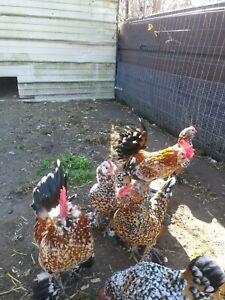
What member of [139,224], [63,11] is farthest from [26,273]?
[63,11]

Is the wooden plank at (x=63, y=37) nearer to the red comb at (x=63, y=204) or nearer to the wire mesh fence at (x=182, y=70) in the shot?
the wire mesh fence at (x=182, y=70)

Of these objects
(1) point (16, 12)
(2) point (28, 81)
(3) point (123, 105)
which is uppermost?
(1) point (16, 12)

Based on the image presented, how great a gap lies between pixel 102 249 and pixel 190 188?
5.35ft

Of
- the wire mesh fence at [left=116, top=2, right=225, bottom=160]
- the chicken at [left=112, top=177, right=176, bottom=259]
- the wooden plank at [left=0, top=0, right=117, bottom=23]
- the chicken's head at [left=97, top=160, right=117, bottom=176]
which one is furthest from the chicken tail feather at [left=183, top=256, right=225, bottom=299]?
the wooden plank at [left=0, top=0, right=117, bottom=23]

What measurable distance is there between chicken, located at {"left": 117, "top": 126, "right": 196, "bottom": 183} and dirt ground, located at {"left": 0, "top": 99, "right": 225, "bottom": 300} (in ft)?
1.91

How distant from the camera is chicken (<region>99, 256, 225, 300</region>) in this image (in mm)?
1852

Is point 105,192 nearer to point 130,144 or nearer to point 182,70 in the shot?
point 130,144

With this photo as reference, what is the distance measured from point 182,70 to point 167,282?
3.96 meters

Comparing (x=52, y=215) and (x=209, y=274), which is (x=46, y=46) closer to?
(x=52, y=215)

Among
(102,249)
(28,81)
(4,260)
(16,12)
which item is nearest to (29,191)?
(4,260)

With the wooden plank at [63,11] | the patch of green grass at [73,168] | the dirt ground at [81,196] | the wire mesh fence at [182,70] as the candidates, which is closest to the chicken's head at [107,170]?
the dirt ground at [81,196]

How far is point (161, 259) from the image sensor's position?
2736mm

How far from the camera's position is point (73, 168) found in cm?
428

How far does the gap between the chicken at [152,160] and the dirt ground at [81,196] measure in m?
0.58
